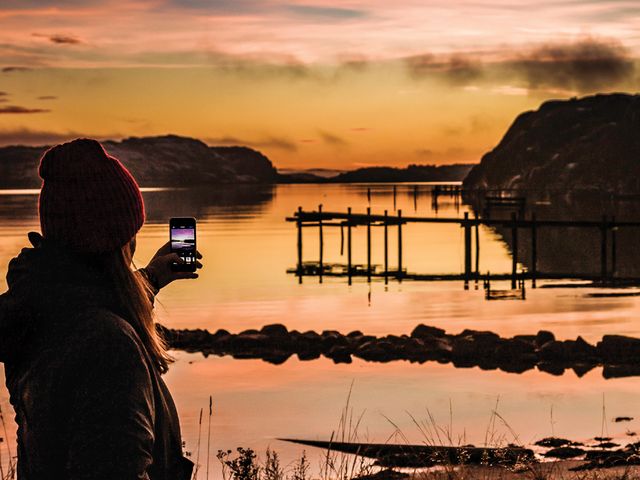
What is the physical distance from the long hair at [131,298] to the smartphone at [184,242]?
3.19 ft

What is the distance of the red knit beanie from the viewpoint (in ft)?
7.42

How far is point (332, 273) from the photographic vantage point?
177 feet

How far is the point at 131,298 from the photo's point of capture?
2.29 m

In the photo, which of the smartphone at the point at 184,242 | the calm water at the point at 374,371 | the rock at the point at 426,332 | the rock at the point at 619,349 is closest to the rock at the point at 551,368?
the calm water at the point at 374,371

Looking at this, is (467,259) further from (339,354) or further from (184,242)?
(184,242)

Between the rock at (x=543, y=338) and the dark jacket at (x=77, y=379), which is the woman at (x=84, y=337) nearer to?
the dark jacket at (x=77, y=379)

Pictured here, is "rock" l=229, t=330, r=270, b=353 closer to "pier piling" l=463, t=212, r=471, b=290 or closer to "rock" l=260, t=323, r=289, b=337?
"rock" l=260, t=323, r=289, b=337

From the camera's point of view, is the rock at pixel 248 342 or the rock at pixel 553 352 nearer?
the rock at pixel 553 352

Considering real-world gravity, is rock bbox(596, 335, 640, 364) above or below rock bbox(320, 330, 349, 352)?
above

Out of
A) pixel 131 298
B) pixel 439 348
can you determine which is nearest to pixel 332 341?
pixel 439 348

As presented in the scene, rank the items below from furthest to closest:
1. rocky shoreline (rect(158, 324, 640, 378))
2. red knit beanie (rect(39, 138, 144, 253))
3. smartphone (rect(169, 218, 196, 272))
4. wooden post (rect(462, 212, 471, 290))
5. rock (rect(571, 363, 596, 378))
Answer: wooden post (rect(462, 212, 471, 290))
rocky shoreline (rect(158, 324, 640, 378))
rock (rect(571, 363, 596, 378))
smartphone (rect(169, 218, 196, 272))
red knit beanie (rect(39, 138, 144, 253))

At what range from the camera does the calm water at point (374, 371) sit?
20312mm

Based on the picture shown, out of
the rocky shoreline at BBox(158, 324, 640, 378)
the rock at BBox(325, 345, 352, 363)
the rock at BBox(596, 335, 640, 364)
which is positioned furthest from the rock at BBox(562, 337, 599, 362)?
the rock at BBox(325, 345, 352, 363)

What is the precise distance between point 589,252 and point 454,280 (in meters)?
23.5
